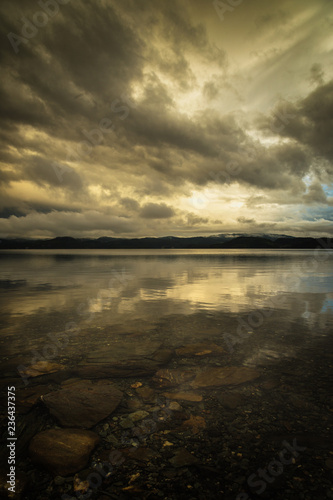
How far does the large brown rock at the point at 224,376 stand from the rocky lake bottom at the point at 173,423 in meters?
0.04

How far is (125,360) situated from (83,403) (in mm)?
3139

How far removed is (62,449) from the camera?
5.43m

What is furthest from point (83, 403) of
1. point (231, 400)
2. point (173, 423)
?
point (231, 400)

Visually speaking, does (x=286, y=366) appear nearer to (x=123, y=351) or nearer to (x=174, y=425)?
(x=174, y=425)

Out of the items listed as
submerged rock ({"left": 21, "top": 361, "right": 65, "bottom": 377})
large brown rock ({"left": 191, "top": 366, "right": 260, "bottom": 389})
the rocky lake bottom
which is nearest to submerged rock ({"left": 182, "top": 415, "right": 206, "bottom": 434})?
the rocky lake bottom

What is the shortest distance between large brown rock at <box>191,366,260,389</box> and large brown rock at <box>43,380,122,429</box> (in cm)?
279

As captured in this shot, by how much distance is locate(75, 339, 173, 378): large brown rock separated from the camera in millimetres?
9133

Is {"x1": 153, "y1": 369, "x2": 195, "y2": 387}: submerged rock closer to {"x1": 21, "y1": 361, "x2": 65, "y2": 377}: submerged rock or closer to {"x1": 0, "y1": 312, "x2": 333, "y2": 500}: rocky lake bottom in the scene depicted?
{"x1": 0, "y1": 312, "x2": 333, "y2": 500}: rocky lake bottom

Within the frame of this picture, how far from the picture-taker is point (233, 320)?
16.7m

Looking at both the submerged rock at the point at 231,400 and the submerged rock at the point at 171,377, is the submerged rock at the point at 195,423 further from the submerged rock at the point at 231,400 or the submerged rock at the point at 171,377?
the submerged rock at the point at 171,377

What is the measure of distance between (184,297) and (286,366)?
15763mm

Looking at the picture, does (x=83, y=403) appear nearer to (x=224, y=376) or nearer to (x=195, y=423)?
(x=195, y=423)

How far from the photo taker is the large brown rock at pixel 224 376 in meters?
8.48

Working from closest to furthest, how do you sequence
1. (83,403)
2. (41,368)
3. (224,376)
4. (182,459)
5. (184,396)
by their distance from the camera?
(182,459) < (83,403) < (184,396) < (224,376) < (41,368)
